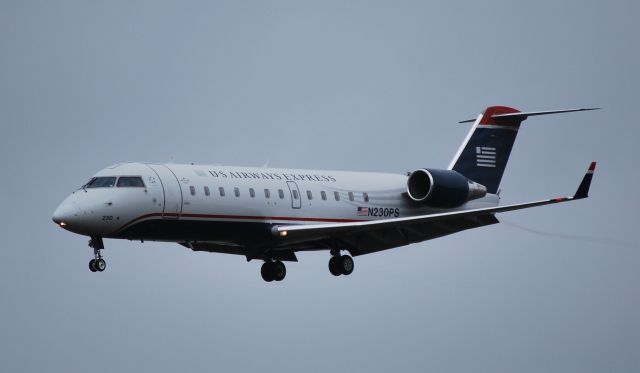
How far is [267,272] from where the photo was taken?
53031 millimetres

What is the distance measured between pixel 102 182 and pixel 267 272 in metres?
8.30

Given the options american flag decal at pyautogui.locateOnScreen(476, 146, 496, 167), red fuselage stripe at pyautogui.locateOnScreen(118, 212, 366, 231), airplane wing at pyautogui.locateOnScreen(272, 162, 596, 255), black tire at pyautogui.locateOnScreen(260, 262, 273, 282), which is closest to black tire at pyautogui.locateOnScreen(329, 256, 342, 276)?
airplane wing at pyautogui.locateOnScreen(272, 162, 596, 255)

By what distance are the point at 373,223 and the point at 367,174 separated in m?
4.22

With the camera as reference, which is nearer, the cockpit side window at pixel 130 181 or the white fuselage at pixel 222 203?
the white fuselage at pixel 222 203

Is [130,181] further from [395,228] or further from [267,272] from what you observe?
[395,228]

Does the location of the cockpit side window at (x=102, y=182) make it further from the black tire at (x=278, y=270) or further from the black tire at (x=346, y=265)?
the black tire at (x=346, y=265)

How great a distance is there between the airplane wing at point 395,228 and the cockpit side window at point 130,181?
5109 mm

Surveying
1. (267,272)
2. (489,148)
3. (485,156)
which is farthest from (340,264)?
(489,148)

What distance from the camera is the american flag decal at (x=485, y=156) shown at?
56500mm

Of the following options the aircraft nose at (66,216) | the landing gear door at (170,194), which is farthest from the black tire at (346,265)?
the aircraft nose at (66,216)

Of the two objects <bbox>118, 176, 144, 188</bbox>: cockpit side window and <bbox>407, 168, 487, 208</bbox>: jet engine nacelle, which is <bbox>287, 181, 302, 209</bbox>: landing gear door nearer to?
<bbox>407, 168, 487, 208</bbox>: jet engine nacelle

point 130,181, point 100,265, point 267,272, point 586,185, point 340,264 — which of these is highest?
point 130,181

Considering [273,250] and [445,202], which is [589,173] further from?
[273,250]

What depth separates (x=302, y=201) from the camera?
51312mm
